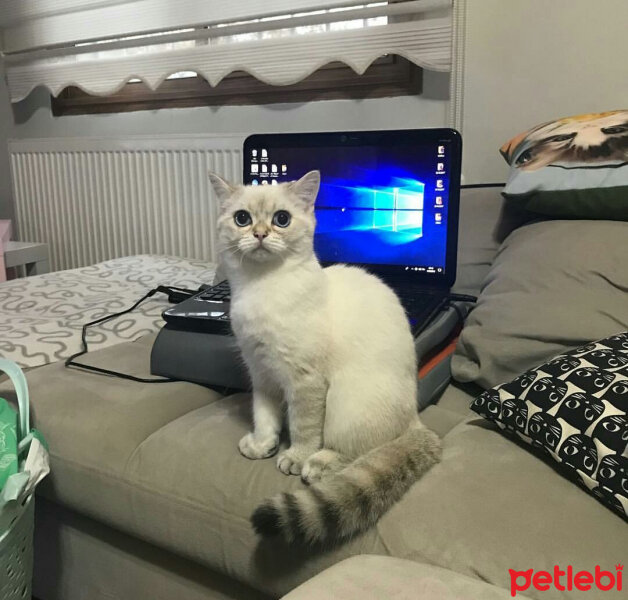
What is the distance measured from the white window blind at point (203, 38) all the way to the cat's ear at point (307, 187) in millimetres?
1040

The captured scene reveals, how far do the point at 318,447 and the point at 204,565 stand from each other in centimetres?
23

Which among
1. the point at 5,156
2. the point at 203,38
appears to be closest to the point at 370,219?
the point at 203,38

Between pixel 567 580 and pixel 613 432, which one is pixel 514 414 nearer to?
pixel 613 432

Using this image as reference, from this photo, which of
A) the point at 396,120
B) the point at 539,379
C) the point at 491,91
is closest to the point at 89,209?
the point at 396,120

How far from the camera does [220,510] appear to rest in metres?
0.81

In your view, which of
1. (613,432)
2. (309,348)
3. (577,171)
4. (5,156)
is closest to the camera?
(613,432)

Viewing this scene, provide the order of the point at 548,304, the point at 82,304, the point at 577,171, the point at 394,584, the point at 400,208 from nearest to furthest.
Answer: the point at 394,584 → the point at 548,304 → the point at 577,171 → the point at 400,208 → the point at 82,304

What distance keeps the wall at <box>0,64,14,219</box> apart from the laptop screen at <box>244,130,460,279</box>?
2.02 m

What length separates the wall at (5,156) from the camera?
279 cm

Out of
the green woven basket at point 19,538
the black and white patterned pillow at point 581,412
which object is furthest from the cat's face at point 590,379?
the green woven basket at point 19,538

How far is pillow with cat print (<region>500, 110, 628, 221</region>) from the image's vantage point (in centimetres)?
112

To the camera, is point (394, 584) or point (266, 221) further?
point (266, 221)

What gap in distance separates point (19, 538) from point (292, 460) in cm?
41

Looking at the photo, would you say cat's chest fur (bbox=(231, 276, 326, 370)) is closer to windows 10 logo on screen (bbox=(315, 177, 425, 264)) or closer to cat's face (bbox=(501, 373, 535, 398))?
cat's face (bbox=(501, 373, 535, 398))
